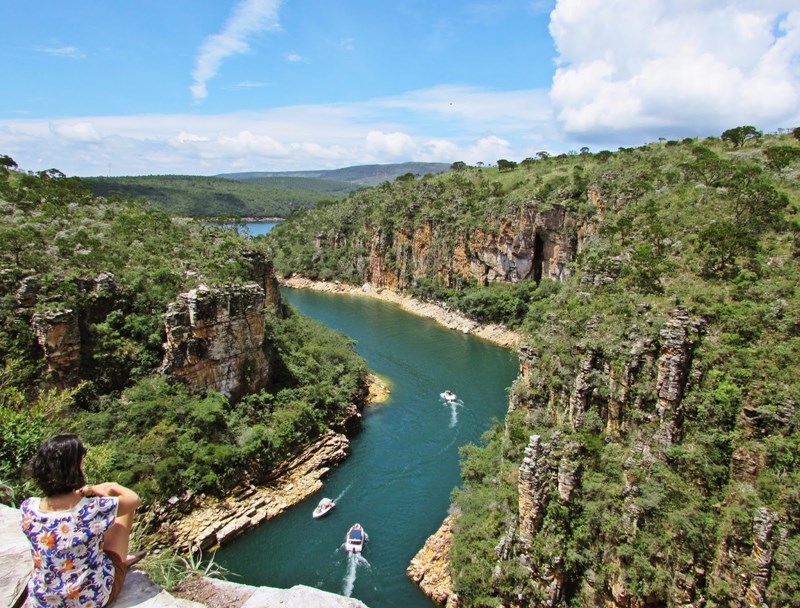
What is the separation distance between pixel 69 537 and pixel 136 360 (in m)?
23.0

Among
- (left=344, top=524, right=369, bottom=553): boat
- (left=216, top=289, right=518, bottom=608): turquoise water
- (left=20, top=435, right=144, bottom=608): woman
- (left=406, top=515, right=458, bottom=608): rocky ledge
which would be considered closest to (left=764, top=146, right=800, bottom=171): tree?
(left=216, top=289, right=518, bottom=608): turquoise water

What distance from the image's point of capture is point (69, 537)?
4.45 m

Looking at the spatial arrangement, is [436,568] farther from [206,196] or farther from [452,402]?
[206,196]

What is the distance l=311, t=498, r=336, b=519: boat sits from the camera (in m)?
23.4

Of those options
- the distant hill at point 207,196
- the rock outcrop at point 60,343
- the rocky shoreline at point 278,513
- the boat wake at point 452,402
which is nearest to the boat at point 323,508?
the rocky shoreline at point 278,513

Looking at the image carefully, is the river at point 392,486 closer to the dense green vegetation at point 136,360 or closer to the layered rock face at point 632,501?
the layered rock face at point 632,501

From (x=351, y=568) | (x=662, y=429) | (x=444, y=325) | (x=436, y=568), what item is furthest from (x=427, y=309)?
(x=662, y=429)

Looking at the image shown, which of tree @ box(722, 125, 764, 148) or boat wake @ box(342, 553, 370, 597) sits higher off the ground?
tree @ box(722, 125, 764, 148)

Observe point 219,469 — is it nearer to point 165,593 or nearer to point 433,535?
point 433,535

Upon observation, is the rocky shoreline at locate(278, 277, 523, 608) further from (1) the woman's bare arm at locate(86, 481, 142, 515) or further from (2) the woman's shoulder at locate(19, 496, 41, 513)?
(2) the woman's shoulder at locate(19, 496, 41, 513)

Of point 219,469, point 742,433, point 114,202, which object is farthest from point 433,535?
point 114,202

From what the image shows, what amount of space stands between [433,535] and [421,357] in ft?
85.1

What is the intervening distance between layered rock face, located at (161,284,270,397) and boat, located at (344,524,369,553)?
34.8 feet

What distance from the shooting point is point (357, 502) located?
81.3 ft
